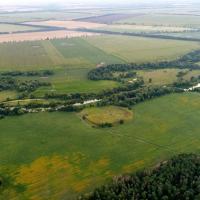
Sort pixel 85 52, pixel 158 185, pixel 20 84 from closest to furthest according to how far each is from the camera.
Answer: pixel 158 185 → pixel 20 84 → pixel 85 52

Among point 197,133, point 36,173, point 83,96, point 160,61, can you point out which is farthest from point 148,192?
point 160,61

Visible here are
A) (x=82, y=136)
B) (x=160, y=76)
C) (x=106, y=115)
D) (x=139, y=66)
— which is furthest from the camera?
(x=139, y=66)

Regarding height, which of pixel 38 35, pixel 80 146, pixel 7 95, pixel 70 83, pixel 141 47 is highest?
pixel 38 35

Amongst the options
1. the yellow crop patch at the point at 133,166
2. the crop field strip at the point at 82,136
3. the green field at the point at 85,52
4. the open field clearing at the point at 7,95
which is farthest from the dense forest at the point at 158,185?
the green field at the point at 85,52

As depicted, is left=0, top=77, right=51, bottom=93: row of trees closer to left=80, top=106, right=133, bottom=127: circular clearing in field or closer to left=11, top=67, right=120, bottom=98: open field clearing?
left=11, top=67, right=120, bottom=98: open field clearing

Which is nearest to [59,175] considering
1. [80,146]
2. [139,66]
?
[80,146]

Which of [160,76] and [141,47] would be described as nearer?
[160,76]

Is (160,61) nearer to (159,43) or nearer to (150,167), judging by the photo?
(159,43)

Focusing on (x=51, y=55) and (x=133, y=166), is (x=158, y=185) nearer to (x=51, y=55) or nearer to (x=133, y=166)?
(x=133, y=166)

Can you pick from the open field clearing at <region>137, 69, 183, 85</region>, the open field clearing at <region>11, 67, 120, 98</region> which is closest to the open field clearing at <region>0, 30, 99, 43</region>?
the open field clearing at <region>11, 67, 120, 98</region>
